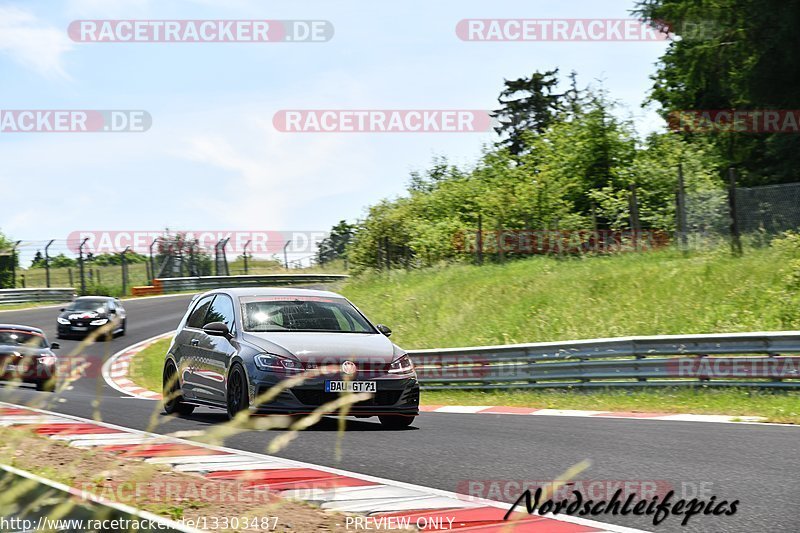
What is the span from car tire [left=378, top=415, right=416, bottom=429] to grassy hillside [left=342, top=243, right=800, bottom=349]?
362 inches

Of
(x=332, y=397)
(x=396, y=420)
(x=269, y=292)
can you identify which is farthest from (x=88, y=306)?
(x=332, y=397)

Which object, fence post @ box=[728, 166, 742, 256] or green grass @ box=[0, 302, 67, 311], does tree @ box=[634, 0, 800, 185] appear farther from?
green grass @ box=[0, 302, 67, 311]

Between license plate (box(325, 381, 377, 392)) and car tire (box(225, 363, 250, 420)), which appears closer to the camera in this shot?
license plate (box(325, 381, 377, 392))

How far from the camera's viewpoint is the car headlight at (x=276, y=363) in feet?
33.4

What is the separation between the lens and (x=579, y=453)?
866cm

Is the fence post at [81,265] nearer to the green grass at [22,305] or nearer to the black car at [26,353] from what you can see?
the green grass at [22,305]

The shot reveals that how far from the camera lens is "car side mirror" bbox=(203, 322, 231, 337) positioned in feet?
36.4

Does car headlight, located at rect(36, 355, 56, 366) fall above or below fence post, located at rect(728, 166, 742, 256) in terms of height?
below

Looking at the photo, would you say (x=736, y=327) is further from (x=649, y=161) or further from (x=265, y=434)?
(x=649, y=161)

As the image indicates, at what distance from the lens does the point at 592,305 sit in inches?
893

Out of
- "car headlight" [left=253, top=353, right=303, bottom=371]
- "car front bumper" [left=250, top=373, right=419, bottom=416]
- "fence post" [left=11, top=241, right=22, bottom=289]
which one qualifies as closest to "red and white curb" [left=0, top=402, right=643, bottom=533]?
"car front bumper" [left=250, top=373, right=419, bottom=416]

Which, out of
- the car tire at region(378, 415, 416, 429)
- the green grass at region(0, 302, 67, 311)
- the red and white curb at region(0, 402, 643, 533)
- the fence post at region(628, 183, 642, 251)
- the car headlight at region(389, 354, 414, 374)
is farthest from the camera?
the green grass at region(0, 302, 67, 311)

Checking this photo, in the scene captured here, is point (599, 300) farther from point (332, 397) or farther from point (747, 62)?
point (332, 397)

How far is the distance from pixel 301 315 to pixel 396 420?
1.59 meters
